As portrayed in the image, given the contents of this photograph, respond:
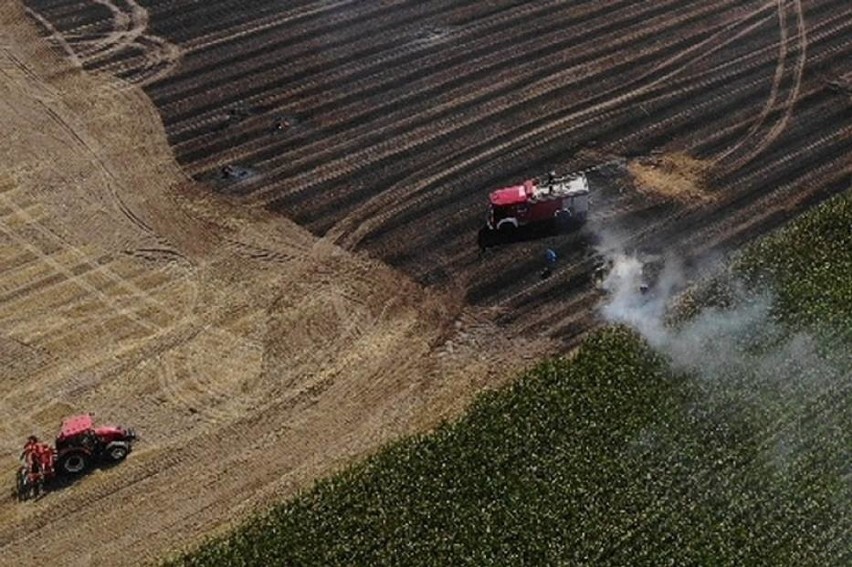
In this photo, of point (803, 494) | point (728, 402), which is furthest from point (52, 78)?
point (803, 494)

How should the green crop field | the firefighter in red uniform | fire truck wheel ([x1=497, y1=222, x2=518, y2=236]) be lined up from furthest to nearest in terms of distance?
fire truck wheel ([x1=497, y1=222, x2=518, y2=236]), the firefighter in red uniform, the green crop field

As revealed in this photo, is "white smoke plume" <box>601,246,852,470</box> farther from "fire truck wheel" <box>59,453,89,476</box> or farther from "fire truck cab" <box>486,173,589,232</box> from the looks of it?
"fire truck wheel" <box>59,453,89,476</box>

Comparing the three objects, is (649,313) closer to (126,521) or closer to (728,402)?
(728,402)

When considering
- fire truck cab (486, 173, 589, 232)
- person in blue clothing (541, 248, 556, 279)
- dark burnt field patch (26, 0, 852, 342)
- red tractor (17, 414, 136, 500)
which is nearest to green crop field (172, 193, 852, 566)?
person in blue clothing (541, 248, 556, 279)

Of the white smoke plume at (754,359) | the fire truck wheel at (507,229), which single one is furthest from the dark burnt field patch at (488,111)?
the white smoke plume at (754,359)

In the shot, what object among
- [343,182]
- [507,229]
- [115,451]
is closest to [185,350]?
[115,451]
